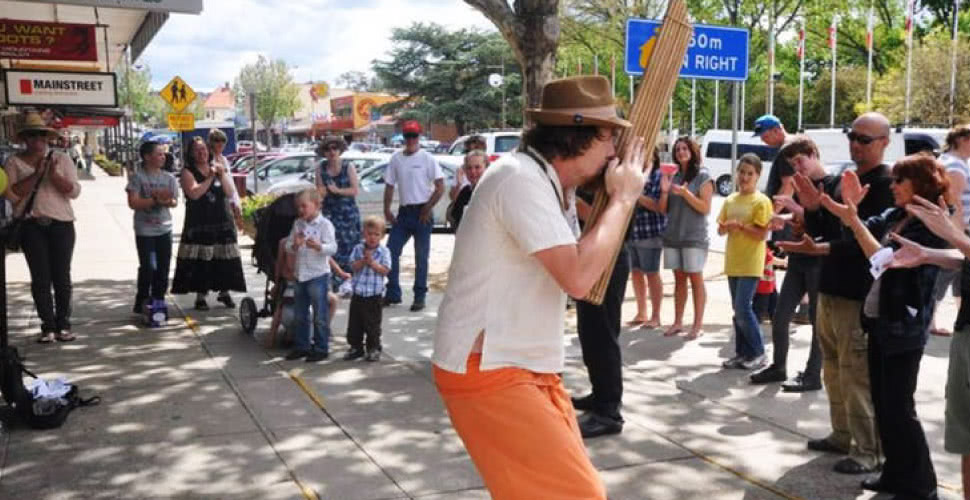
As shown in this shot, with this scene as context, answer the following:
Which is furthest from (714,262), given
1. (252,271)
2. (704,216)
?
(252,271)

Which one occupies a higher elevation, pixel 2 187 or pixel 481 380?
pixel 2 187

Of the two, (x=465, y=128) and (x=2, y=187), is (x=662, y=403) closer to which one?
(x=2, y=187)

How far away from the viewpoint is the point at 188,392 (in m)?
6.19

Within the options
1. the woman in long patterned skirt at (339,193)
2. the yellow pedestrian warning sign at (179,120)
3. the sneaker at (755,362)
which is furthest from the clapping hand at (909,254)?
the yellow pedestrian warning sign at (179,120)

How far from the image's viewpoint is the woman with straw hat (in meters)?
7.55

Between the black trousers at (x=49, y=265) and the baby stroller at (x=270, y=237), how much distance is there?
1.50 metres

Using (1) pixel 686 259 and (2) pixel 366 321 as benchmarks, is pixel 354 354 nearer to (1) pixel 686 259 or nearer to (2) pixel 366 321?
(2) pixel 366 321

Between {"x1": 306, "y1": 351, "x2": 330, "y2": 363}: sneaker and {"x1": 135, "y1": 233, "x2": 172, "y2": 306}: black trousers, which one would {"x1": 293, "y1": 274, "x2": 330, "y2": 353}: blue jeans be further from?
{"x1": 135, "y1": 233, "x2": 172, "y2": 306}: black trousers

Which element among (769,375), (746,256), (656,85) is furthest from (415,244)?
(656,85)

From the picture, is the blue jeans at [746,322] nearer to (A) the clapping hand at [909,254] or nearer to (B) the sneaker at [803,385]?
(B) the sneaker at [803,385]

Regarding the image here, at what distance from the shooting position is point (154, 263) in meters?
8.68

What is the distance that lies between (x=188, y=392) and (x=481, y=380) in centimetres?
419

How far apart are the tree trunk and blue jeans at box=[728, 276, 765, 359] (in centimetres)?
329

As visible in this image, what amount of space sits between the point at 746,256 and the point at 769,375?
0.94 metres
